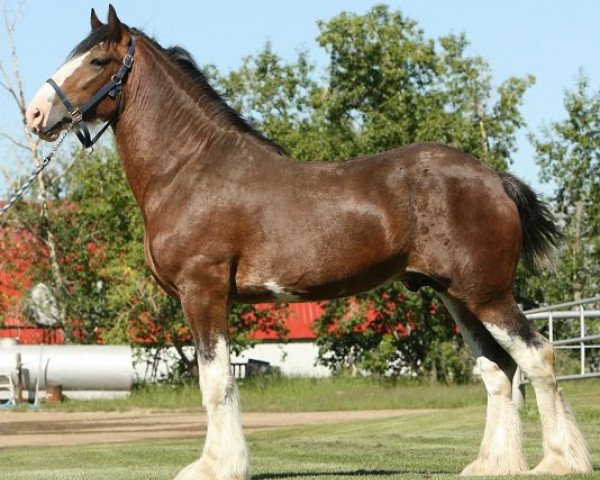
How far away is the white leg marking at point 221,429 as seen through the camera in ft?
25.9

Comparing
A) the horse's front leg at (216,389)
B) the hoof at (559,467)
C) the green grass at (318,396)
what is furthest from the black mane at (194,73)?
the green grass at (318,396)

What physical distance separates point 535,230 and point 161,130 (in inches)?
112

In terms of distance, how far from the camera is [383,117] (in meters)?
34.6

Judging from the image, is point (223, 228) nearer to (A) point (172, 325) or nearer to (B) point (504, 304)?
(B) point (504, 304)

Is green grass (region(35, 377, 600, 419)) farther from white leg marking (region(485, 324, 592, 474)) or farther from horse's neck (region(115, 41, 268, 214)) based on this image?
horse's neck (region(115, 41, 268, 214))

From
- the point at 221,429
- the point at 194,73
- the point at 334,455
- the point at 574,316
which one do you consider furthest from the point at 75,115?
the point at 574,316

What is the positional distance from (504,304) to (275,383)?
2388 centimetres

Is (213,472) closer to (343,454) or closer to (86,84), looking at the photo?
(86,84)

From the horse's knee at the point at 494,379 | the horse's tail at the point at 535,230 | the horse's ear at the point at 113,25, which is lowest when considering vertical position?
the horse's knee at the point at 494,379

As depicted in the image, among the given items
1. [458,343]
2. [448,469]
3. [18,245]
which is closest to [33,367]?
[18,245]

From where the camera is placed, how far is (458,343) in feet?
109

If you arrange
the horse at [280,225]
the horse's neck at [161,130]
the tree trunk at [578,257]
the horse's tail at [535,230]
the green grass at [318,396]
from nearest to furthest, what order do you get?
1. the horse at [280,225]
2. the horse's neck at [161,130]
3. the horse's tail at [535,230]
4. the green grass at [318,396]
5. the tree trunk at [578,257]

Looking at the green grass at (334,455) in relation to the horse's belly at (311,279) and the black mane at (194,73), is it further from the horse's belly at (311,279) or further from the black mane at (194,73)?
the black mane at (194,73)

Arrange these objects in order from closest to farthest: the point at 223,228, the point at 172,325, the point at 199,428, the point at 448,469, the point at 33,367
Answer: the point at 223,228 < the point at 448,469 < the point at 199,428 < the point at 33,367 < the point at 172,325
